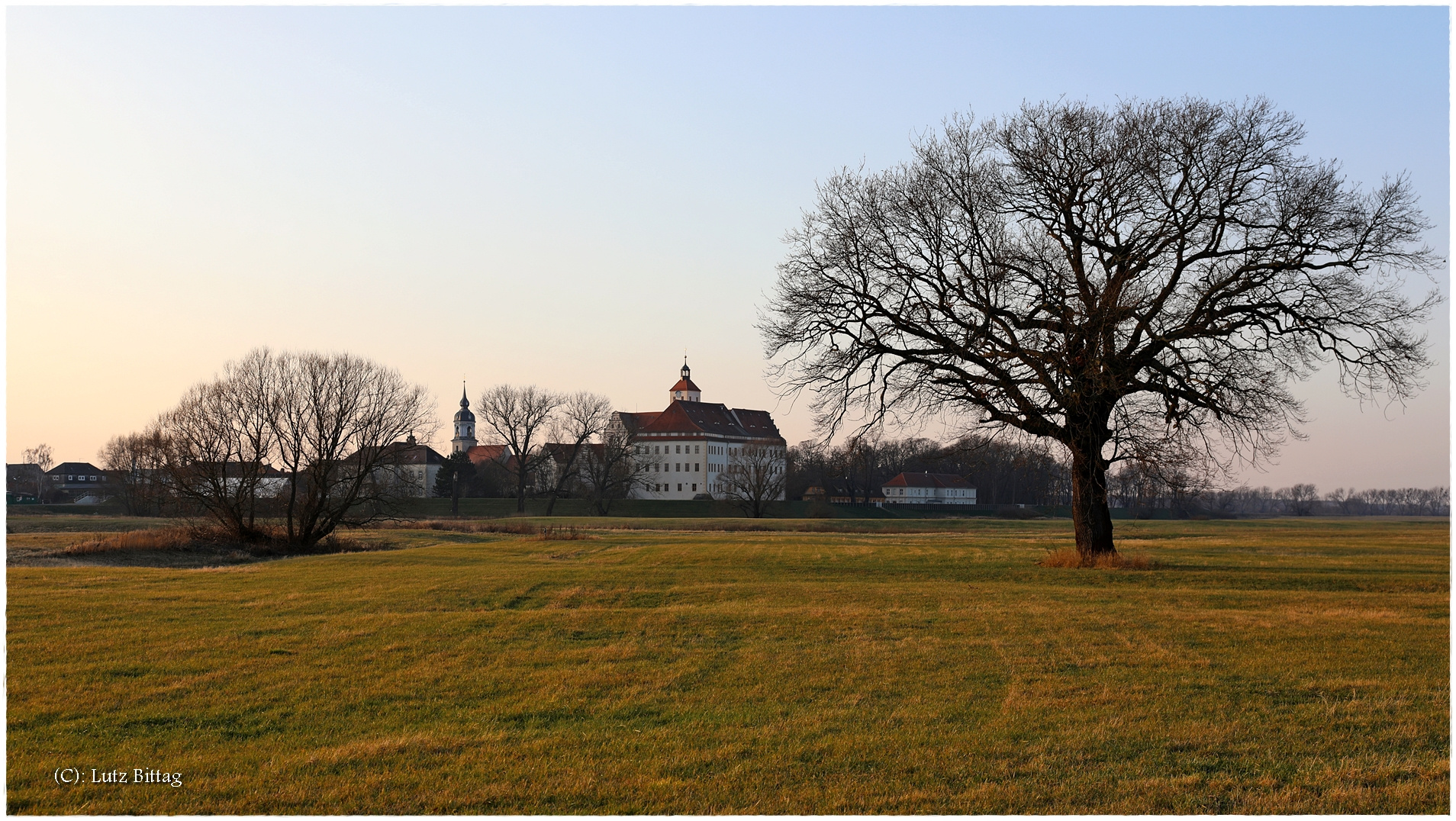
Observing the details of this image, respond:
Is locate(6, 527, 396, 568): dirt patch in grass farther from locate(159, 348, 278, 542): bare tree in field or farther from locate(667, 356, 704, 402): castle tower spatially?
locate(667, 356, 704, 402): castle tower

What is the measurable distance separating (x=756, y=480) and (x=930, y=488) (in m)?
72.3

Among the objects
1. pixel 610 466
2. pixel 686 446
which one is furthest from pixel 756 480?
pixel 686 446

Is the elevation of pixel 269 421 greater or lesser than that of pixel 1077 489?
greater

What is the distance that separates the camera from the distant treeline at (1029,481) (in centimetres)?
2472

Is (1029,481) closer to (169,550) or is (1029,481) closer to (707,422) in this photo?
(707,422)

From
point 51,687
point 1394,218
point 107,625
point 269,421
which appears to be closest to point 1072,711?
point 51,687

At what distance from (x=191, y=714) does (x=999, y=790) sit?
6665 mm

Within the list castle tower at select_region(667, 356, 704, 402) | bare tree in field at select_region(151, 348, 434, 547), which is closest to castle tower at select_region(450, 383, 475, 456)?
castle tower at select_region(667, 356, 704, 402)

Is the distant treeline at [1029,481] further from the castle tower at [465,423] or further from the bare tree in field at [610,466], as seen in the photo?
the castle tower at [465,423]

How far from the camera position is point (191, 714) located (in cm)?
877

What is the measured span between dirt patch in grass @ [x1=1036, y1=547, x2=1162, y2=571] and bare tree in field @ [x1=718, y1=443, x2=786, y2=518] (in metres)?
67.3

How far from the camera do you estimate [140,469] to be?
54719mm

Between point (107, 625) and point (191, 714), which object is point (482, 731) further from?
point (107, 625)

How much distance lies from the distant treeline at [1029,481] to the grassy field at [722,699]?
573 cm
